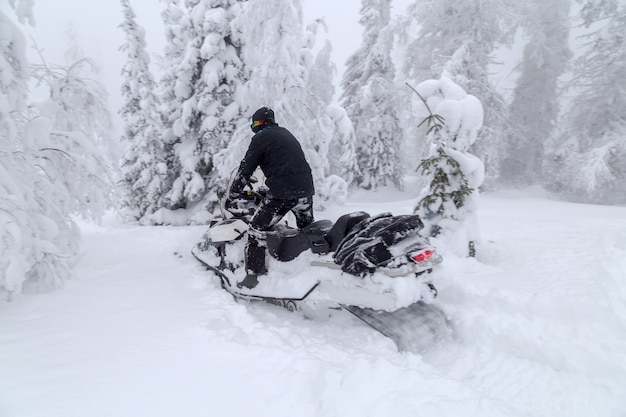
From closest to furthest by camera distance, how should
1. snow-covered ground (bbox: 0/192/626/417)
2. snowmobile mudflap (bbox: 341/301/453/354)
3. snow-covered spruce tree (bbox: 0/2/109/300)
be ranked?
snow-covered ground (bbox: 0/192/626/417) < snowmobile mudflap (bbox: 341/301/453/354) < snow-covered spruce tree (bbox: 0/2/109/300)

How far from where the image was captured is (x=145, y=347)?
276cm

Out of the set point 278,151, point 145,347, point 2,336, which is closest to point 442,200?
point 278,151

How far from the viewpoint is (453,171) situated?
6.14 meters

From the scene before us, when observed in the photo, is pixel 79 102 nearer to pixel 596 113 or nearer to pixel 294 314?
pixel 294 314

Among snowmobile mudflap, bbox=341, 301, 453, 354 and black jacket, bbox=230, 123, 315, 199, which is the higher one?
black jacket, bbox=230, 123, 315, 199

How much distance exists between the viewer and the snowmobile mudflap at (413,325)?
3.15 metres

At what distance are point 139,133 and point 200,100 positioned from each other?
15.0 ft

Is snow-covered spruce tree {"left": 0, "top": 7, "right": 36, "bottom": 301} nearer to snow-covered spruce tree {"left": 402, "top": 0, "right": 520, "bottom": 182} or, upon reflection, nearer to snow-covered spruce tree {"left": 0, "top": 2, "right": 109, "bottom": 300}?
snow-covered spruce tree {"left": 0, "top": 2, "right": 109, "bottom": 300}

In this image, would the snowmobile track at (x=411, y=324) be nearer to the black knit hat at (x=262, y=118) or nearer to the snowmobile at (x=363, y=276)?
the snowmobile at (x=363, y=276)

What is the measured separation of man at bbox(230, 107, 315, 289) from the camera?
4.05 metres

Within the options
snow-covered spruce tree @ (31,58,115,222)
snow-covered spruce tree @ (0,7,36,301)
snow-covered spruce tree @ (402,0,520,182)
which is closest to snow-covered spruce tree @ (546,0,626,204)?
snow-covered spruce tree @ (402,0,520,182)

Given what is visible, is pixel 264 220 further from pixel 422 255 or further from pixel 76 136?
pixel 76 136

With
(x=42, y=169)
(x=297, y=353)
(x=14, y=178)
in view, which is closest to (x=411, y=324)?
(x=297, y=353)

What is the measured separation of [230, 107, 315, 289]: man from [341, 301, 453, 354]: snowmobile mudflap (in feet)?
4.22
